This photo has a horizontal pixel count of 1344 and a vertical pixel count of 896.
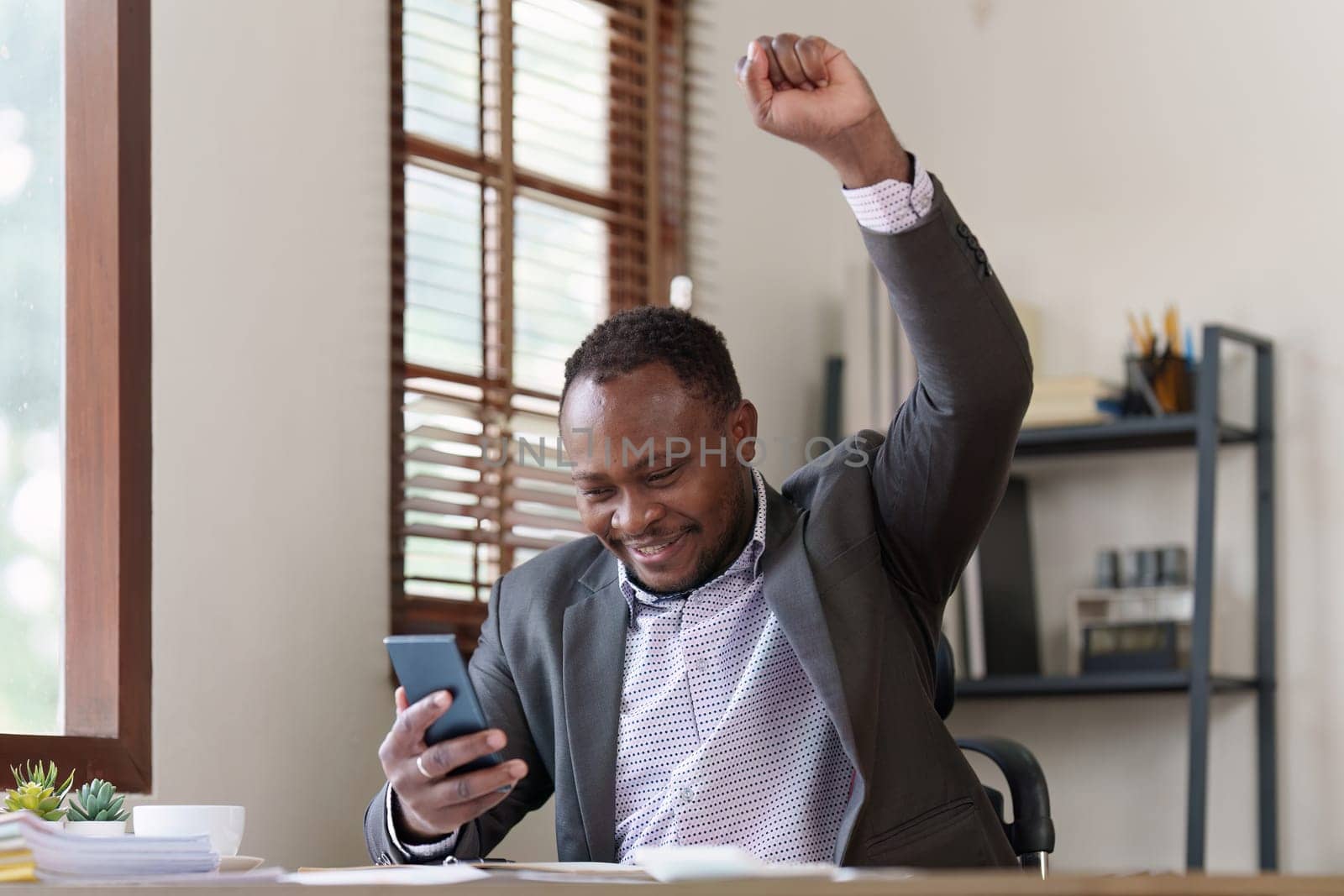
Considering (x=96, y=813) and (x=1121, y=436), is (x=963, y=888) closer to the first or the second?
(x=96, y=813)

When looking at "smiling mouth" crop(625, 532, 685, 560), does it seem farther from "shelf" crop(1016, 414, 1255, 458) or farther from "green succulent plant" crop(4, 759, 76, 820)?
"shelf" crop(1016, 414, 1255, 458)

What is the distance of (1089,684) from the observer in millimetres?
3156

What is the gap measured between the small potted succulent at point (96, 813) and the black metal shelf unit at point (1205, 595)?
1.94 m

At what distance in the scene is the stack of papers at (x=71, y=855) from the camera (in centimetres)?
112

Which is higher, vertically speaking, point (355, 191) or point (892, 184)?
point (355, 191)

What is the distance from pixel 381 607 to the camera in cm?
249

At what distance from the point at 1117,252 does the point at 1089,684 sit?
92 cm

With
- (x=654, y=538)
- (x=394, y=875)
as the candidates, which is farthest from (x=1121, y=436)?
(x=394, y=875)

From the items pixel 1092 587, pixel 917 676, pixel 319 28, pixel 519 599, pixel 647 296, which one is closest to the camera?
pixel 917 676

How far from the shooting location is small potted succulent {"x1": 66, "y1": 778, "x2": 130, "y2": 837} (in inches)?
65.1

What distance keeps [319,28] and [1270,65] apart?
6.25 ft

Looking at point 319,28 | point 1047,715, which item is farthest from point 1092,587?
point 319,28

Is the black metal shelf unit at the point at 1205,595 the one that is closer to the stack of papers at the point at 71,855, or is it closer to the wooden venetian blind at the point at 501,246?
the wooden venetian blind at the point at 501,246

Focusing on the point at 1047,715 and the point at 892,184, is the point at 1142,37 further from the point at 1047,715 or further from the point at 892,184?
the point at 892,184
